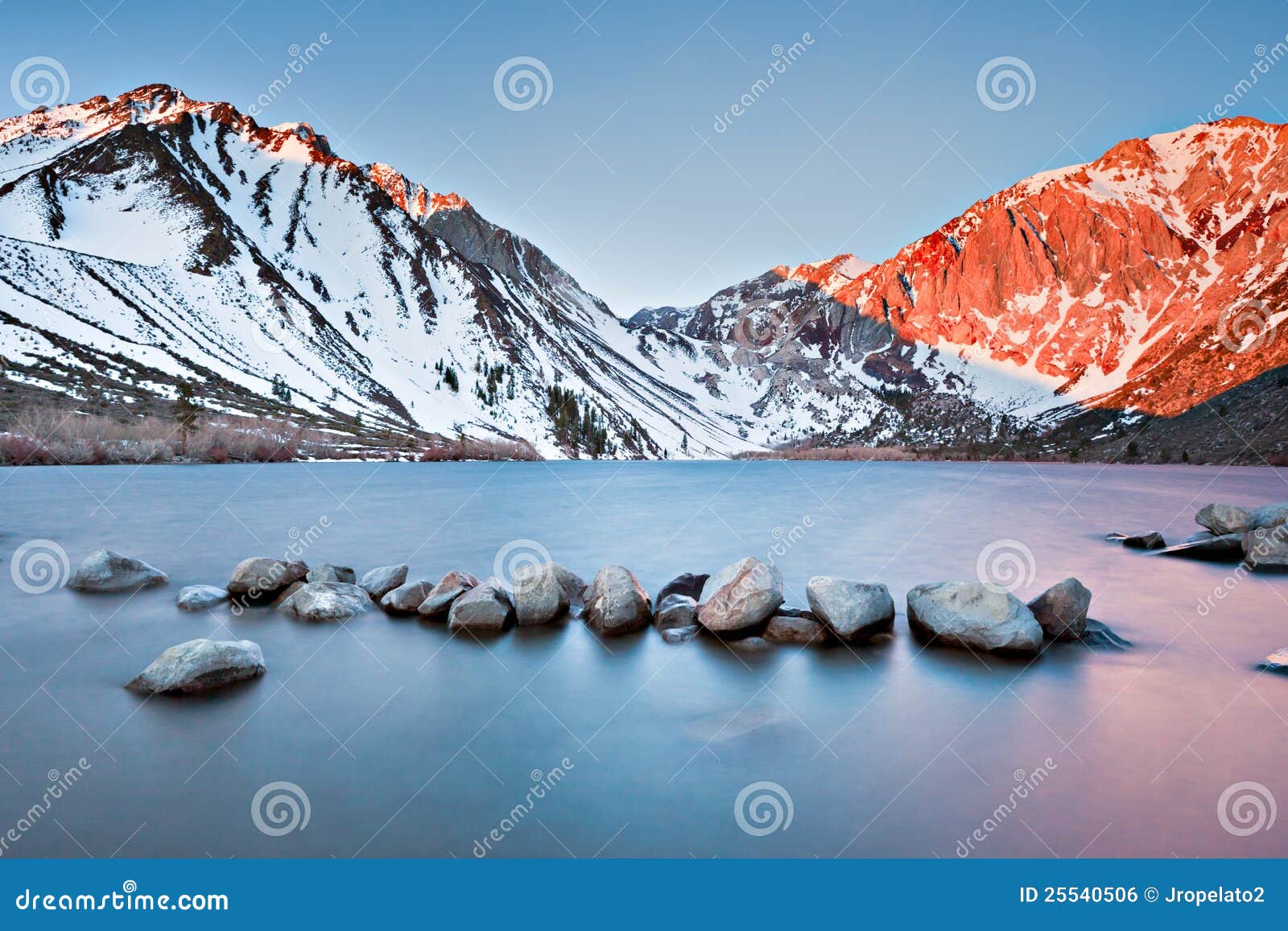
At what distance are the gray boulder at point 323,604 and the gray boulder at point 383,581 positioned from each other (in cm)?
38

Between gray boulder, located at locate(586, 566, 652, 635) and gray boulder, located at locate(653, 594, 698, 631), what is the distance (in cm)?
34

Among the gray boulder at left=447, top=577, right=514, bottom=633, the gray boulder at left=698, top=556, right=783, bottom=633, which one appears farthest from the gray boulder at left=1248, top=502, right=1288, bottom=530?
the gray boulder at left=447, top=577, right=514, bottom=633

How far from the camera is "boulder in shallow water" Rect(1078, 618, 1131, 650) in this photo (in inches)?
476

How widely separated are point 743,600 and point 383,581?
317 inches

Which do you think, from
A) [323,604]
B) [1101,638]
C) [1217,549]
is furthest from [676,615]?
[1217,549]

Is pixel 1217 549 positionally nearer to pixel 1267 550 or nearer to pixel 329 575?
pixel 1267 550

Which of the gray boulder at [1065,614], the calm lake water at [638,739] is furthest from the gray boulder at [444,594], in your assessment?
the gray boulder at [1065,614]

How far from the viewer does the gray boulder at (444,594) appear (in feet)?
43.4

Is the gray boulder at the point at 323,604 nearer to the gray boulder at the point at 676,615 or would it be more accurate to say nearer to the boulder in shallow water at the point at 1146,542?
the gray boulder at the point at 676,615

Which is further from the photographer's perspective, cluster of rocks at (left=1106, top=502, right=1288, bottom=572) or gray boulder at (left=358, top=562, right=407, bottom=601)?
cluster of rocks at (left=1106, top=502, right=1288, bottom=572)

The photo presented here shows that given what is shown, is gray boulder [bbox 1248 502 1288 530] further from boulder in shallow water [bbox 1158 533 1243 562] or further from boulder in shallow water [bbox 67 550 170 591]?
boulder in shallow water [bbox 67 550 170 591]

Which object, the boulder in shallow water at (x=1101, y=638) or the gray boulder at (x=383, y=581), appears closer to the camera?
the boulder in shallow water at (x=1101, y=638)

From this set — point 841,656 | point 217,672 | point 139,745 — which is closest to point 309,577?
point 217,672

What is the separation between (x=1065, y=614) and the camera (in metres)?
12.1
